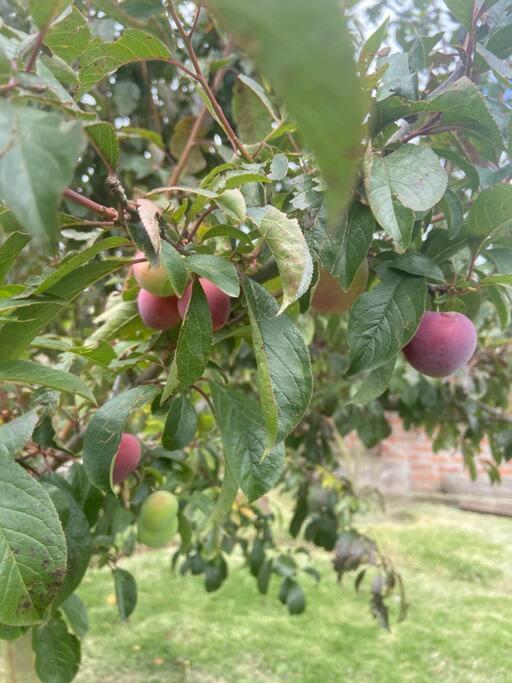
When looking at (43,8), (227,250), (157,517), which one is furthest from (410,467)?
(43,8)

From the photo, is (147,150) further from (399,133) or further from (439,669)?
(439,669)

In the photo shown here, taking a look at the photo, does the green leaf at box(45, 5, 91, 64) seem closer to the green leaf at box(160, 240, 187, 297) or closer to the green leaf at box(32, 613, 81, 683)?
the green leaf at box(160, 240, 187, 297)

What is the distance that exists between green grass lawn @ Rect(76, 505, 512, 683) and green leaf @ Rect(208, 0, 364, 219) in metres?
2.42

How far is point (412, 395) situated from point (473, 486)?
336 cm

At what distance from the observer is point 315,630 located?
2.66 metres

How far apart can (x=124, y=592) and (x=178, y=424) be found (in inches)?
22.5

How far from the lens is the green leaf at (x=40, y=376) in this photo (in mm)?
587

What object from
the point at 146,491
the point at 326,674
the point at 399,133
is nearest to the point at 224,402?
the point at 399,133

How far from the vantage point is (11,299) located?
0.55 meters

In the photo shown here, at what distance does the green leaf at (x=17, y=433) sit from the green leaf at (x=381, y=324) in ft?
1.13

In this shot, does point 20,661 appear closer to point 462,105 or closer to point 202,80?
point 202,80

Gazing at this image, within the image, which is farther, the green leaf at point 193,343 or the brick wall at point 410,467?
the brick wall at point 410,467

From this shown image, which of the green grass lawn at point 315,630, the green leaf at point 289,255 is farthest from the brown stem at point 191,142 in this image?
the green grass lawn at point 315,630

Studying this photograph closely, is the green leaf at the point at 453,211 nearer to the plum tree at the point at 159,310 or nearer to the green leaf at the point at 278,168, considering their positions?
the green leaf at the point at 278,168
